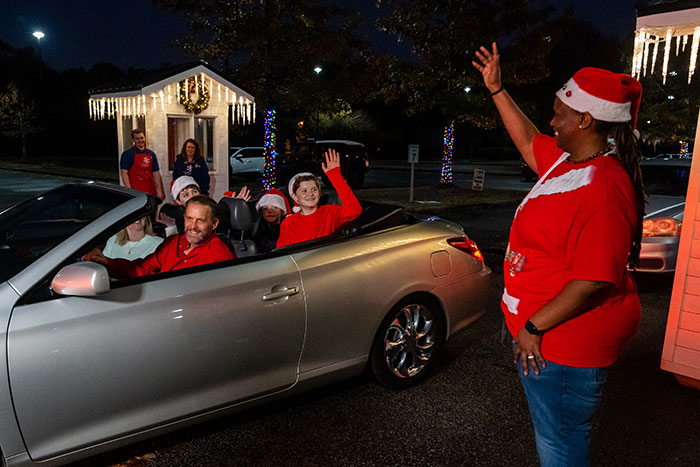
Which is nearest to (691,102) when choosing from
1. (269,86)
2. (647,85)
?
(647,85)

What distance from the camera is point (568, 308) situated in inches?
71.4

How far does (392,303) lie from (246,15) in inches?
482

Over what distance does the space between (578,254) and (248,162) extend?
2287 cm

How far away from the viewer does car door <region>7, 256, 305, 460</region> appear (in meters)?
2.49

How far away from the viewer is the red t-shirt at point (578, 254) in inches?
69.2

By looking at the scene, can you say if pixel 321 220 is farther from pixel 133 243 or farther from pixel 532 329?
pixel 532 329

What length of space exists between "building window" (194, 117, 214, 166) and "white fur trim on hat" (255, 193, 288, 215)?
336 inches

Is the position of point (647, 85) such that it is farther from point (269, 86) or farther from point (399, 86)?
point (269, 86)

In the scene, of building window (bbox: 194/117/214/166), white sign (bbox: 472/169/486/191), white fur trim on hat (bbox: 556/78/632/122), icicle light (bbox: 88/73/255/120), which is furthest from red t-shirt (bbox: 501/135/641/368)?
white sign (bbox: 472/169/486/191)

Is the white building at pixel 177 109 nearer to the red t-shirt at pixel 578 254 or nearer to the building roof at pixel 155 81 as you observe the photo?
the building roof at pixel 155 81

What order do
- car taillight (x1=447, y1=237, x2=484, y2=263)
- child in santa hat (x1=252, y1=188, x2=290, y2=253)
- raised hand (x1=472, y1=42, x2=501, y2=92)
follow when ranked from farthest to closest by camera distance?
child in santa hat (x1=252, y1=188, x2=290, y2=253), car taillight (x1=447, y1=237, x2=484, y2=263), raised hand (x1=472, y1=42, x2=501, y2=92)

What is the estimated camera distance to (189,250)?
11.4 ft

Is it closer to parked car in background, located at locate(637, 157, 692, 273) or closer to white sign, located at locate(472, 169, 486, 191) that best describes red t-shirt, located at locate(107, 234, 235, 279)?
parked car in background, located at locate(637, 157, 692, 273)

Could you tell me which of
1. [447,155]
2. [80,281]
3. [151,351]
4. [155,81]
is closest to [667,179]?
[151,351]
